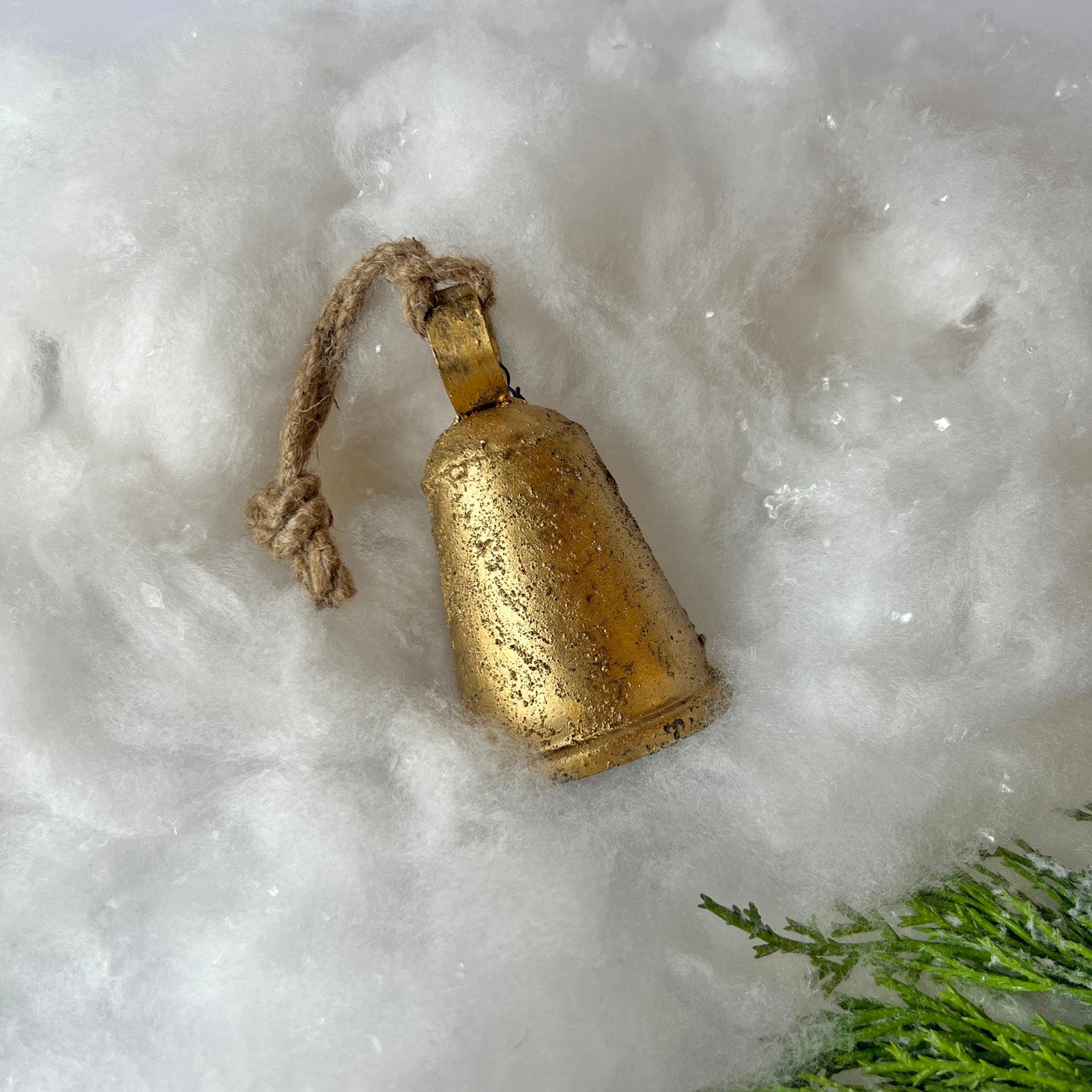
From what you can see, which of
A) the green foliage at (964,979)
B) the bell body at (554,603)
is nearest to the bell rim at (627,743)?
the bell body at (554,603)

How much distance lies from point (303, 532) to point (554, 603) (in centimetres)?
23

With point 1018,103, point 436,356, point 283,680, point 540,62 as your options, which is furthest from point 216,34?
point 1018,103

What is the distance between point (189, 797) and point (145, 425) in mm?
320

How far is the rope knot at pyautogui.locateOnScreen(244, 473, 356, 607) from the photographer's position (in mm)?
828

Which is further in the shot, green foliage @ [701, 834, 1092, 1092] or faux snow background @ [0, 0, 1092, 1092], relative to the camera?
faux snow background @ [0, 0, 1092, 1092]

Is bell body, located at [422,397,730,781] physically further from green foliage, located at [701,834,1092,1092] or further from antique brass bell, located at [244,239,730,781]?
green foliage, located at [701,834,1092,1092]

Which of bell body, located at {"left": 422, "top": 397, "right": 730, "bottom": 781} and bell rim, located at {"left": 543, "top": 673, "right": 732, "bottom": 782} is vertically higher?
bell body, located at {"left": 422, "top": 397, "right": 730, "bottom": 781}

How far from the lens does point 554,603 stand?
747mm

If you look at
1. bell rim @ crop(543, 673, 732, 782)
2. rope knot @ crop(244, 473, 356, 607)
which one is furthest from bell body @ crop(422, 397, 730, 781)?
rope knot @ crop(244, 473, 356, 607)

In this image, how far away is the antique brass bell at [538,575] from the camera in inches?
29.5

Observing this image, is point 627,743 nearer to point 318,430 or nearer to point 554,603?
point 554,603

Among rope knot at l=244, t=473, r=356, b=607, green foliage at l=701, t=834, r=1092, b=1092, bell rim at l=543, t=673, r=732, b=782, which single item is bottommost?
green foliage at l=701, t=834, r=1092, b=1092

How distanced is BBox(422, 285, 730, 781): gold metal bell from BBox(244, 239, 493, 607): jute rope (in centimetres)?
4

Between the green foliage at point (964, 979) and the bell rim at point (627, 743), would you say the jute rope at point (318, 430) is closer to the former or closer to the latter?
the bell rim at point (627, 743)
